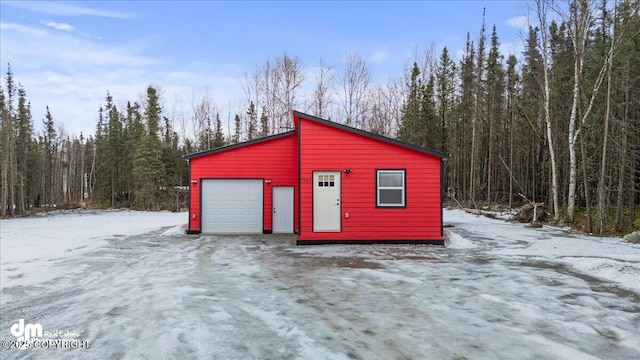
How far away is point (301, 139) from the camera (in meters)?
11.0

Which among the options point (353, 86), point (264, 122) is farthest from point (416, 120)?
point (264, 122)

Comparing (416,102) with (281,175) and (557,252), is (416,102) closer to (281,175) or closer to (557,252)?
(281,175)

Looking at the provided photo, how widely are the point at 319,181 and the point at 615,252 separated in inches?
318

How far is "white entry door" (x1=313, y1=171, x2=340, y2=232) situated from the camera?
35.7 ft

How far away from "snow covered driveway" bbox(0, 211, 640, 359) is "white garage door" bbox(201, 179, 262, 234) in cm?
362

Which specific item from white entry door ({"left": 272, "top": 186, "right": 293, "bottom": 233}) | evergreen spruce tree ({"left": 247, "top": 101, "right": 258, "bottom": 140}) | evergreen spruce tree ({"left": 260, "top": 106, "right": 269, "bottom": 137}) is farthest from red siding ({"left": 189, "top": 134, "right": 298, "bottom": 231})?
evergreen spruce tree ({"left": 247, "top": 101, "right": 258, "bottom": 140})

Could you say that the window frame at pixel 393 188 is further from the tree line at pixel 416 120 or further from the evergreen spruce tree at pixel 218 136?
the evergreen spruce tree at pixel 218 136

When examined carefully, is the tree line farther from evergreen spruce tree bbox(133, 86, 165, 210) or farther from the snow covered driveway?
the snow covered driveway

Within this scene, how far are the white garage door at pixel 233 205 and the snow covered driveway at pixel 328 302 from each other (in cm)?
362

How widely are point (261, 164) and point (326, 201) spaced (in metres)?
3.68

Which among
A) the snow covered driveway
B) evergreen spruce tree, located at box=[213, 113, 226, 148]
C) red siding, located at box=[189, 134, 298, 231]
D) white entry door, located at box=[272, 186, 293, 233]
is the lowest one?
the snow covered driveway

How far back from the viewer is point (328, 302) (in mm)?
5105

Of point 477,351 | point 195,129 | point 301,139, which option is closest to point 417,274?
point 477,351

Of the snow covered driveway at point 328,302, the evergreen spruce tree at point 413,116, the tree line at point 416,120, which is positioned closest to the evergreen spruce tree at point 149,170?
the tree line at point 416,120
